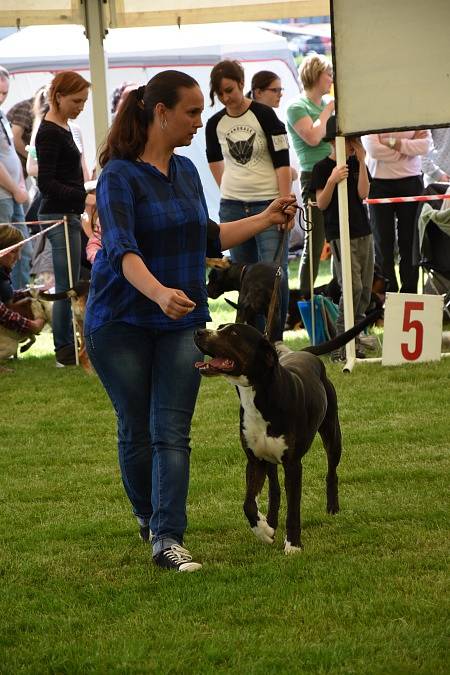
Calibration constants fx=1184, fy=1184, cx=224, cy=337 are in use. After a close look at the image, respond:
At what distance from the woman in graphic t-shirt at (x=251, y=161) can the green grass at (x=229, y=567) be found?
73.7 inches

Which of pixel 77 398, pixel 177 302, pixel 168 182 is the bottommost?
pixel 77 398

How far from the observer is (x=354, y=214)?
29.0 feet

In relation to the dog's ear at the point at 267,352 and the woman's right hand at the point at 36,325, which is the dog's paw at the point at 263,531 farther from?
the woman's right hand at the point at 36,325

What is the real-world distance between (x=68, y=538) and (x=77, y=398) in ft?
11.3

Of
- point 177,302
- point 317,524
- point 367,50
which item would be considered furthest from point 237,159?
point 177,302

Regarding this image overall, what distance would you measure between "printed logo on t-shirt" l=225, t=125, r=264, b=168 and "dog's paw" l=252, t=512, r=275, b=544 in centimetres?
447

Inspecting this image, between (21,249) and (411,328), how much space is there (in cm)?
431

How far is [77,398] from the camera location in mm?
8328

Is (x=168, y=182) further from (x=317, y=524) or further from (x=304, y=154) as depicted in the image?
(x=304, y=154)

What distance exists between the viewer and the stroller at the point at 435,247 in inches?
382

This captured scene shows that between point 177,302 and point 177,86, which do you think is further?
point 177,86

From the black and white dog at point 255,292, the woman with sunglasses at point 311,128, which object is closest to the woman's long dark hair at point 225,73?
the black and white dog at point 255,292

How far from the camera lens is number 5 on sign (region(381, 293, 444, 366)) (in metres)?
8.45

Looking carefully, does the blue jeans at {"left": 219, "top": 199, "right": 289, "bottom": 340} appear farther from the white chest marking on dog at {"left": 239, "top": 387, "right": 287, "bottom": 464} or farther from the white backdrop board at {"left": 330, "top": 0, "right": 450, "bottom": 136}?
the white chest marking on dog at {"left": 239, "top": 387, "right": 287, "bottom": 464}
